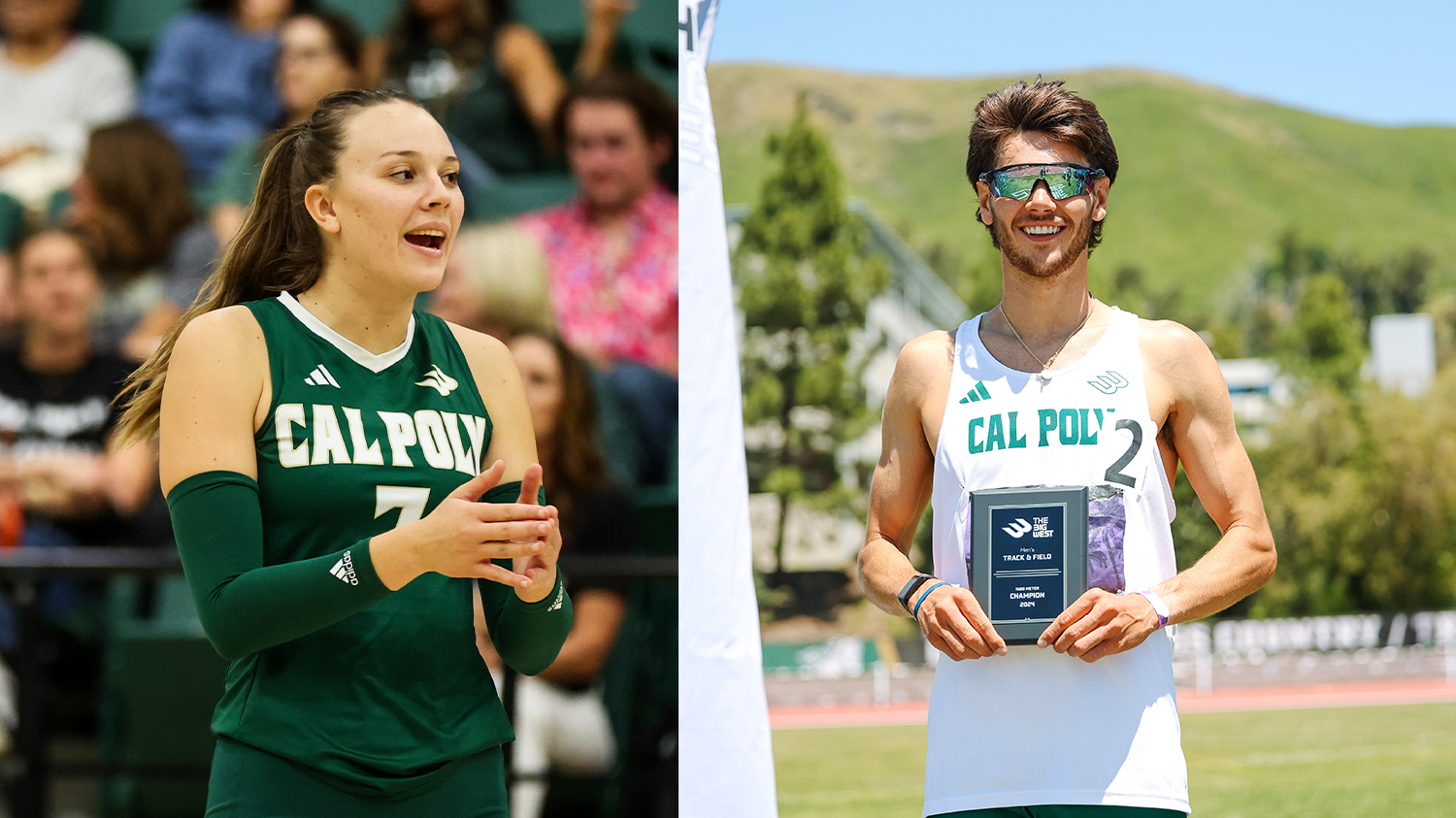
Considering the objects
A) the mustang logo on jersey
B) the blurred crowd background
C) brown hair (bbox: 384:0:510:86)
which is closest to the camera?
the mustang logo on jersey

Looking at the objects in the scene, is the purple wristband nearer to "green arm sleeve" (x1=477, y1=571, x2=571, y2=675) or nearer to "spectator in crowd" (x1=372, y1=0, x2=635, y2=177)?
"green arm sleeve" (x1=477, y1=571, x2=571, y2=675)

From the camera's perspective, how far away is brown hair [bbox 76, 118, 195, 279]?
6133mm

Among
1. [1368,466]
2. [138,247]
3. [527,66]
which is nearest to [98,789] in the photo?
[138,247]

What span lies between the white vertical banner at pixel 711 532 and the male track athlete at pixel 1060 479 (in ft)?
2.26

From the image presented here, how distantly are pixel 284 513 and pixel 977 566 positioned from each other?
114 cm

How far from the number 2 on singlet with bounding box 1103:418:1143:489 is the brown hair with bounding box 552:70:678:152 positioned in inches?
145

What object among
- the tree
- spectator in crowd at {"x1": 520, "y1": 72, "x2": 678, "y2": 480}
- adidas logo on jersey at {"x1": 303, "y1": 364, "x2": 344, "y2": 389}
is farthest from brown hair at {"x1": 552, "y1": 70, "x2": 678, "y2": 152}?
the tree

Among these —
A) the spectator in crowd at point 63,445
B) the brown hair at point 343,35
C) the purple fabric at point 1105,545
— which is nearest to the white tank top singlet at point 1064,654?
the purple fabric at point 1105,545

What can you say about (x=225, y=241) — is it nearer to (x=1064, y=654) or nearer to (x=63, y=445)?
(x=63, y=445)

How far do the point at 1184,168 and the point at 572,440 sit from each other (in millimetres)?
184516

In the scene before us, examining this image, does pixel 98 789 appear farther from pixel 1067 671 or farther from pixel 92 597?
pixel 1067 671

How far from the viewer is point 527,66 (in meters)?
5.91

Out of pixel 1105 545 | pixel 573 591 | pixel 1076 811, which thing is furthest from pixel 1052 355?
pixel 573 591

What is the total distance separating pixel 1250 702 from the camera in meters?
22.3
